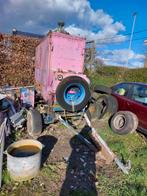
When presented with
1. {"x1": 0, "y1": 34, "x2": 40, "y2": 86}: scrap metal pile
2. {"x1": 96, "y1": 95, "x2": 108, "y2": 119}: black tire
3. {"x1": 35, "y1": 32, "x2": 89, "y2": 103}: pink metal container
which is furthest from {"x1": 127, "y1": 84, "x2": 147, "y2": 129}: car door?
{"x1": 0, "y1": 34, "x2": 40, "y2": 86}: scrap metal pile

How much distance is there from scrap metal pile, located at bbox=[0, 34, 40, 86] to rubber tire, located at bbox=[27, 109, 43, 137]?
5.07 metres

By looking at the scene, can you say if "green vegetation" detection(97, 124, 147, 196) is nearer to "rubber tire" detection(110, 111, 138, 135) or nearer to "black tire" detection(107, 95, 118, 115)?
"rubber tire" detection(110, 111, 138, 135)

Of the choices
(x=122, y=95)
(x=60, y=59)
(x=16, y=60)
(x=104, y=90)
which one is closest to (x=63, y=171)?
(x=60, y=59)

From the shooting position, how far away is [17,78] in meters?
10.5

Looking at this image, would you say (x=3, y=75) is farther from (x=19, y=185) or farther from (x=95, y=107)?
(x=19, y=185)

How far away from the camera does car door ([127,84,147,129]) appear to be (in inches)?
240

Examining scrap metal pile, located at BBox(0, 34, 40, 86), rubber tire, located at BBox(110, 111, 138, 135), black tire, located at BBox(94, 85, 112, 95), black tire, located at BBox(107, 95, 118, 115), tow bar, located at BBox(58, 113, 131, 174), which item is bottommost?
tow bar, located at BBox(58, 113, 131, 174)

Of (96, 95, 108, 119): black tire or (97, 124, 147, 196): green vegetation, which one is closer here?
(97, 124, 147, 196): green vegetation

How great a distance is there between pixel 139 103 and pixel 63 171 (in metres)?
3.25

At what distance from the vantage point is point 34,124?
17.7 feet

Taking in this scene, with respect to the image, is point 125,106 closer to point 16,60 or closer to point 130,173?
point 130,173

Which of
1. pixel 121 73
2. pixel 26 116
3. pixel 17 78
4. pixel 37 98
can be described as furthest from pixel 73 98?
pixel 121 73

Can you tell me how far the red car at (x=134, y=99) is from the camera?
20.2ft

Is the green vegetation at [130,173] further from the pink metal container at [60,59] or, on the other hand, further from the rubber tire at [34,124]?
the pink metal container at [60,59]
